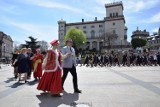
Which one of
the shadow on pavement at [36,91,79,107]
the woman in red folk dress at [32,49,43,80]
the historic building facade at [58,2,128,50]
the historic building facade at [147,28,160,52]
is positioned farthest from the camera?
the historic building facade at [147,28,160,52]

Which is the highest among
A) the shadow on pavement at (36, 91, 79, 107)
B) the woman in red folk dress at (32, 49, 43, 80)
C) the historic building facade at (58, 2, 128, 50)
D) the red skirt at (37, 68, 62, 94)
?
the historic building facade at (58, 2, 128, 50)

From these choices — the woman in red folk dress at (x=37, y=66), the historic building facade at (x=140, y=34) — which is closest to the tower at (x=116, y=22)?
the historic building facade at (x=140, y=34)

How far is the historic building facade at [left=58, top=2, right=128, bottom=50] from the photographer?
93688 millimetres

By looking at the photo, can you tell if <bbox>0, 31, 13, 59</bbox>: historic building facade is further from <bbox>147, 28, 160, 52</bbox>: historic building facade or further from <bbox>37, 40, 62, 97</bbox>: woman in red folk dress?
<bbox>37, 40, 62, 97</bbox>: woman in red folk dress

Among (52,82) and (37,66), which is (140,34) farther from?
(52,82)

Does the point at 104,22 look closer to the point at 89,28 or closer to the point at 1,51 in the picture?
the point at 89,28

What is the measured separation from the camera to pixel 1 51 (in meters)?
106

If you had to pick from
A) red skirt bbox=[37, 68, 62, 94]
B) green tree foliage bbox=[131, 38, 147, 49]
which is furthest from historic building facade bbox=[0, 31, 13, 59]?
red skirt bbox=[37, 68, 62, 94]

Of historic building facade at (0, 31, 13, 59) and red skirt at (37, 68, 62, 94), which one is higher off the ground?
historic building facade at (0, 31, 13, 59)

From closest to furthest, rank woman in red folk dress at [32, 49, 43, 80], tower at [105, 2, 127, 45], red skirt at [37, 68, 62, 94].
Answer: red skirt at [37, 68, 62, 94], woman in red folk dress at [32, 49, 43, 80], tower at [105, 2, 127, 45]

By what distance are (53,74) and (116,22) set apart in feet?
303

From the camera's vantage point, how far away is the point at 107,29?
101 m

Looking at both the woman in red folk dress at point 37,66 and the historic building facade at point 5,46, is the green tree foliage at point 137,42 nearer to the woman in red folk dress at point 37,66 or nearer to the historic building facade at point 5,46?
the historic building facade at point 5,46

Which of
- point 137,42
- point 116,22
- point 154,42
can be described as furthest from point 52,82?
point 154,42
